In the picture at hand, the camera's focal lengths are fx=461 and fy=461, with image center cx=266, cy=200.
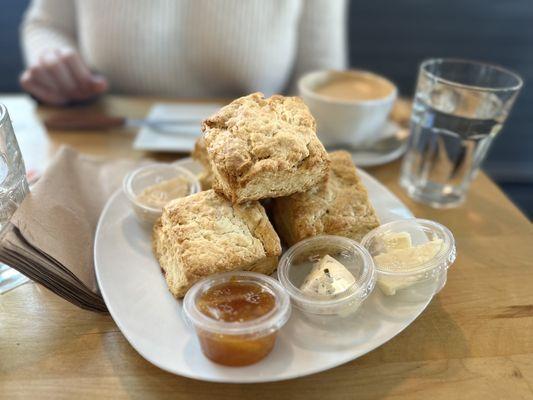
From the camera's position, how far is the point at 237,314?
2.53 ft

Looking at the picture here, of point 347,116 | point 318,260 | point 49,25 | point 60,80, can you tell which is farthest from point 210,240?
point 49,25

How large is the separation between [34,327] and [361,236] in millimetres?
667

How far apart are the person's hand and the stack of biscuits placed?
36.4 inches

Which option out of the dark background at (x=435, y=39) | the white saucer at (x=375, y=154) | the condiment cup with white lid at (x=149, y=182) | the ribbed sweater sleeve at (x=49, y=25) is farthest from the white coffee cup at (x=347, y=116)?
the dark background at (x=435, y=39)

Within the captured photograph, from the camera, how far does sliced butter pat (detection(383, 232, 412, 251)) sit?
3.03 feet

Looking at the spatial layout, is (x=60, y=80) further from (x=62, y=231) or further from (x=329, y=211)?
(x=329, y=211)

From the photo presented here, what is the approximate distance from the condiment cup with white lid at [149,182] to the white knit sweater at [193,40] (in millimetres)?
786

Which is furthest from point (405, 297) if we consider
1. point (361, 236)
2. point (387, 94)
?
point (387, 94)

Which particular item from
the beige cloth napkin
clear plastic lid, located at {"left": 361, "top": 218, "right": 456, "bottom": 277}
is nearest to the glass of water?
clear plastic lid, located at {"left": 361, "top": 218, "right": 456, "bottom": 277}

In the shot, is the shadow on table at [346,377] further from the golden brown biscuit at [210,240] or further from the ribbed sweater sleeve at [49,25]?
the ribbed sweater sleeve at [49,25]

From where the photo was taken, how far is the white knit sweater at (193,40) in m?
1.76

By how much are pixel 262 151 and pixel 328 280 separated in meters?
0.26

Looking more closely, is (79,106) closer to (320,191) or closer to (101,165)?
(101,165)

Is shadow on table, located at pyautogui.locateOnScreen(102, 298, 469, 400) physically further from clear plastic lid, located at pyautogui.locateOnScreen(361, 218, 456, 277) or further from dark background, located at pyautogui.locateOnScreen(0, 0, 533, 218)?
dark background, located at pyautogui.locateOnScreen(0, 0, 533, 218)
